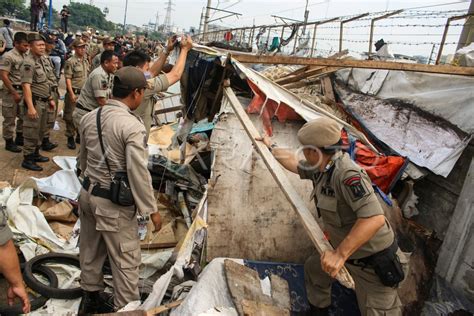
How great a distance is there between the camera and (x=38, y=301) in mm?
2842

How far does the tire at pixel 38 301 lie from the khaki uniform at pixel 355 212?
87.7 inches

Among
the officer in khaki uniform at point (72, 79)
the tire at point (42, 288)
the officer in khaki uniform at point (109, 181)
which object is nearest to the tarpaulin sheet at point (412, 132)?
the officer in khaki uniform at point (109, 181)

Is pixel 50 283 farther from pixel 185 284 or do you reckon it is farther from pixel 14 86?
pixel 14 86

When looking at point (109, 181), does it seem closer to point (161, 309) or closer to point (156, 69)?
point (161, 309)

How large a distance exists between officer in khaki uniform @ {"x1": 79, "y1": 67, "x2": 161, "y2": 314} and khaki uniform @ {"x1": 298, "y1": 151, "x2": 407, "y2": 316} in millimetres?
1161

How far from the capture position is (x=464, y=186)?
10.2ft

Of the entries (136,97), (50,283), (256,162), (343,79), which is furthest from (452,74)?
(50,283)

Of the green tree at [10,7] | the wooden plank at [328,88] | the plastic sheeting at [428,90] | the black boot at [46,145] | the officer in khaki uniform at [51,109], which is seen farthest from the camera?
the green tree at [10,7]

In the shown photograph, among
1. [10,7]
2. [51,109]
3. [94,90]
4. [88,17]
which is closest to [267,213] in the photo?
[94,90]

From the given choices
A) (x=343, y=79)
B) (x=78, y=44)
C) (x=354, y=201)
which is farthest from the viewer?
(x=78, y=44)

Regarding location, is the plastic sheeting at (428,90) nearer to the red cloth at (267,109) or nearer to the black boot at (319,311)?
the red cloth at (267,109)

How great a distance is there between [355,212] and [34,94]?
4.92 m

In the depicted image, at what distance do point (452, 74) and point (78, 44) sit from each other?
6003 millimetres

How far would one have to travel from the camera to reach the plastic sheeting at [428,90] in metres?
3.44
